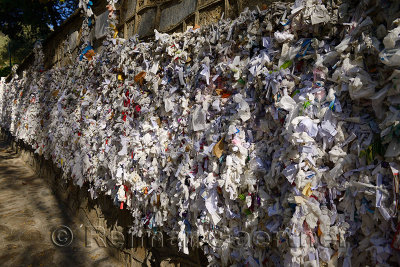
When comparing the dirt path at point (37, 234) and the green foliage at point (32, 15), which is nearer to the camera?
the dirt path at point (37, 234)

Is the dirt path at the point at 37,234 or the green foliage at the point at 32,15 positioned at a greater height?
the green foliage at the point at 32,15

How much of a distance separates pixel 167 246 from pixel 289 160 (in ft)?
5.21

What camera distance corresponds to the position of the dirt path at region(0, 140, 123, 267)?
3.42 meters

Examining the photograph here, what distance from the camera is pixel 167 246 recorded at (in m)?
2.54

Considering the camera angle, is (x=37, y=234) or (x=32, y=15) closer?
(x=37, y=234)

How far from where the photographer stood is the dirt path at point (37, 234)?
3.42 m

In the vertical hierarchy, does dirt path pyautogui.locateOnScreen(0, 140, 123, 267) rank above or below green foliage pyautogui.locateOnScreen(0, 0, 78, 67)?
below

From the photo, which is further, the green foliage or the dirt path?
the green foliage

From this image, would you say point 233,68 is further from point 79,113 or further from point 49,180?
point 49,180

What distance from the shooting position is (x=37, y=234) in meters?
3.91

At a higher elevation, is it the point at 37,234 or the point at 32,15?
the point at 32,15

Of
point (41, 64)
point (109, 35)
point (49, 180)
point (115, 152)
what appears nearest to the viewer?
point (115, 152)

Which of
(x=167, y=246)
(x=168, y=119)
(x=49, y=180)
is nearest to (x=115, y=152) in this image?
(x=168, y=119)

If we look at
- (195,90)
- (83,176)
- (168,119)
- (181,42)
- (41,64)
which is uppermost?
(41,64)
